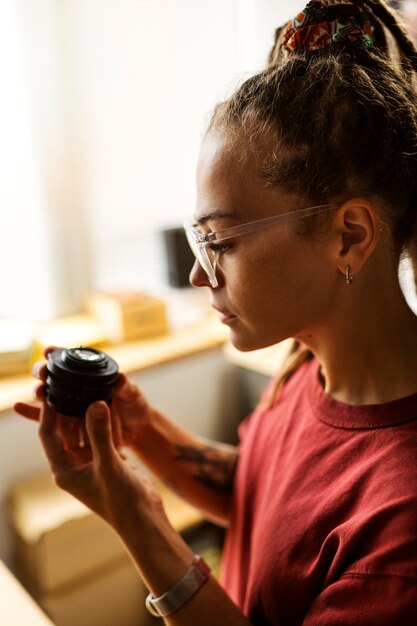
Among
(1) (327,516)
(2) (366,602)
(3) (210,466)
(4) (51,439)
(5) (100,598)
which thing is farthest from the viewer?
(5) (100,598)

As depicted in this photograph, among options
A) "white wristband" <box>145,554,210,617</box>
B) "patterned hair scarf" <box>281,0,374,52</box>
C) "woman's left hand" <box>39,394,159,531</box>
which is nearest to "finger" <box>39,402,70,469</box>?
"woman's left hand" <box>39,394,159,531</box>

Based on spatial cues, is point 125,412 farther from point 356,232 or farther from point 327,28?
point 327,28

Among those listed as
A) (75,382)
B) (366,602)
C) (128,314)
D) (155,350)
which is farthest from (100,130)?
Result: (366,602)

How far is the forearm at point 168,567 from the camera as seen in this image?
711 millimetres

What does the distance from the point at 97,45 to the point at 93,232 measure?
0.54 m

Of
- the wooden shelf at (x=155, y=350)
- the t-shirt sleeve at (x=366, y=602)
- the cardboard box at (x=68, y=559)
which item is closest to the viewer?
the t-shirt sleeve at (x=366, y=602)

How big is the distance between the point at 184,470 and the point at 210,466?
46 millimetres

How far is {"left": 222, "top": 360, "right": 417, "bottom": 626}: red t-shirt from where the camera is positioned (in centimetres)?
61

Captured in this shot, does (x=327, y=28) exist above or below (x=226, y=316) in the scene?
above

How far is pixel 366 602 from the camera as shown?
0.61m

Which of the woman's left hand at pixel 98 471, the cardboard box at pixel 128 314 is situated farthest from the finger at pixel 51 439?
the cardboard box at pixel 128 314

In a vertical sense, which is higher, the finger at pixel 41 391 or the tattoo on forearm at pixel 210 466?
the finger at pixel 41 391

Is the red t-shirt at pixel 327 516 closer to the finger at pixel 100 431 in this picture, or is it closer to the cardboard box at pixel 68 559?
the finger at pixel 100 431

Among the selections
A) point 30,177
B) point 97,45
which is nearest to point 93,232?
point 30,177
